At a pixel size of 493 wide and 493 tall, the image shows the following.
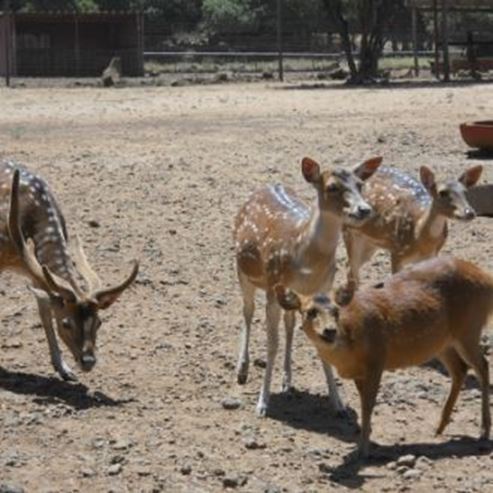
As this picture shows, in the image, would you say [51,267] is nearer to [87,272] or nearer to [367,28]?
[87,272]

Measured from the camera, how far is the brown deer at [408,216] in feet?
30.4

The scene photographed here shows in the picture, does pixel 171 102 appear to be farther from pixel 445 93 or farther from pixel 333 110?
pixel 445 93

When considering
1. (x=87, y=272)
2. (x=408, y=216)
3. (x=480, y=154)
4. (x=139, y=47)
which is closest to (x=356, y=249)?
(x=408, y=216)

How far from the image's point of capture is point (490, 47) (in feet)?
136

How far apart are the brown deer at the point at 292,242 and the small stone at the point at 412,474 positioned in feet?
4.07

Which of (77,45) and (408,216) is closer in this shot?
(408,216)

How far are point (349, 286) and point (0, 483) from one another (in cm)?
199

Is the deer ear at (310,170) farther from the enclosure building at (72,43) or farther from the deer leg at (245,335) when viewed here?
the enclosure building at (72,43)

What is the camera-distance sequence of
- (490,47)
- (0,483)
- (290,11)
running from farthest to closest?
(290,11) < (490,47) < (0,483)

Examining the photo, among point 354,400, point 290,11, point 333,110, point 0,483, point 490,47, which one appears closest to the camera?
point 0,483

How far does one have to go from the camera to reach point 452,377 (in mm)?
7570

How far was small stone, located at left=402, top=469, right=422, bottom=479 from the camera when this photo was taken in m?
6.72

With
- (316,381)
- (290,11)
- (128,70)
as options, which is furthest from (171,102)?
(290,11)

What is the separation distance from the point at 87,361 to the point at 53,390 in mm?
529
